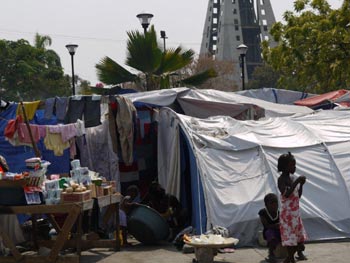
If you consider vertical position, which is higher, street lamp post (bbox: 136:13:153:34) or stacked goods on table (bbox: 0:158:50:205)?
street lamp post (bbox: 136:13:153:34)

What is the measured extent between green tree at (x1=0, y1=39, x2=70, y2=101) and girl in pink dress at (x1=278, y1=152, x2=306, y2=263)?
38460mm

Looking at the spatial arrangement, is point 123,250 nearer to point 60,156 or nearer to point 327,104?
point 60,156

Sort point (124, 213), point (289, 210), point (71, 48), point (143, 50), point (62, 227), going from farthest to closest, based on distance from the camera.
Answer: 1. point (71, 48)
2. point (143, 50)
3. point (124, 213)
4. point (62, 227)
5. point (289, 210)

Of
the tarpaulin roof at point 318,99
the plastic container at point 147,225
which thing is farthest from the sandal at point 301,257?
the tarpaulin roof at point 318,99

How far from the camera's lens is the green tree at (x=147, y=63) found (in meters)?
15.2

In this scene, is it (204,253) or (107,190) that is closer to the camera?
(204,253)

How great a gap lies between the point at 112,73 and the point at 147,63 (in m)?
0.92

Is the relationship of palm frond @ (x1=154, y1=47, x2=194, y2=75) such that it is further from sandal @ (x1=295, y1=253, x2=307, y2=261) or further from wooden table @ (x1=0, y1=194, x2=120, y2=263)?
sandal @ (x1=295, y1=253, x2=307, y2=261)

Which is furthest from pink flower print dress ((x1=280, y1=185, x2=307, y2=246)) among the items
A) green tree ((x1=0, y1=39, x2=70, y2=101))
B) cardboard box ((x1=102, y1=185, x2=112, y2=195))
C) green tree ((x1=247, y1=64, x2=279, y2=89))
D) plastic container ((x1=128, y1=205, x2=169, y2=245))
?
green tree ((x1=247, y1=64, x2=279, y2=89))

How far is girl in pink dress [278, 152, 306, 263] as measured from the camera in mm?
7914

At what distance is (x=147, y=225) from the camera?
32.7 ft

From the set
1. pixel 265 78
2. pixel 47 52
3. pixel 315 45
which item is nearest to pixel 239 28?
pixel 265 78

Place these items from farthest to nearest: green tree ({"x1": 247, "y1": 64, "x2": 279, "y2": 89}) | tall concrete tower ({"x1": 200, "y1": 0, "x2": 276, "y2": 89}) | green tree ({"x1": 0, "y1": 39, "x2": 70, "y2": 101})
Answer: tall concrete tower ({"x1": 200, "y1": 0, "x2": 276, "y2": 89})
green tree ({"x1": 247, "y1": 64, "x2": 279, "y2": 89})
green tree ({"x1": 0, "y1": 39, "x2": 70, "y2": 101})

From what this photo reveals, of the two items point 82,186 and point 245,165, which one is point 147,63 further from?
point 82,186
